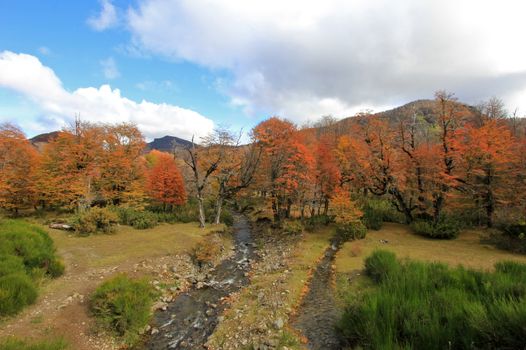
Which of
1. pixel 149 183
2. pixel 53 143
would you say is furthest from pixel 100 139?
pixel 149 183

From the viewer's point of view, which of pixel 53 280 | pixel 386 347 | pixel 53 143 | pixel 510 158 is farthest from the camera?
pixel 53 143

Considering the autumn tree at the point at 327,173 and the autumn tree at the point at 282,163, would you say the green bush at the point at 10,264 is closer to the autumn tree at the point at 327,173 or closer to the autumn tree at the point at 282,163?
the autumn tree at the point at 282,163

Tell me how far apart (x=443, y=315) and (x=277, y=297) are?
23.7 ft

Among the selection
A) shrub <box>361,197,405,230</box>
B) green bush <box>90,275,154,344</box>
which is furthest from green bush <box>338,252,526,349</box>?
shrub <box>361,197,405,230</box>

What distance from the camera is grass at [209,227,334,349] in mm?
9000

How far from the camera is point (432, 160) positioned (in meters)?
20.9

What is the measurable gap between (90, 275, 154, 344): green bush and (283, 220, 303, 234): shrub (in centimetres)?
1429

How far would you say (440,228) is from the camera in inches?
784

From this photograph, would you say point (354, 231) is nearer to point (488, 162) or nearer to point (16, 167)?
point (488, 162)

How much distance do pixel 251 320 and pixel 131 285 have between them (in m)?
5.37

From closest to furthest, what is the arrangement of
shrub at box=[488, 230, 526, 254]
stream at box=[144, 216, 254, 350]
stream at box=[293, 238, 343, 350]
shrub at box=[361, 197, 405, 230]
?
1. stream at box=[293, 238, 343, 350]
2. stream at box=[144, 216, 254, 350]
3. shrub at box=[488, 230, 526, 254]
4. shrub at box=[361, 197, 405, 230]

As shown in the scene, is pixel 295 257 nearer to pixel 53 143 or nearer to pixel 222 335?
pixel 222 335

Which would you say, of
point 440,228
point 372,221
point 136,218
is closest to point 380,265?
point 440,228

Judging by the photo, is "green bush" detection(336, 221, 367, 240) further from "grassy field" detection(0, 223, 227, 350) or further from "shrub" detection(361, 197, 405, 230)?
"grassy field" detection(0, 223, 227, 350)
